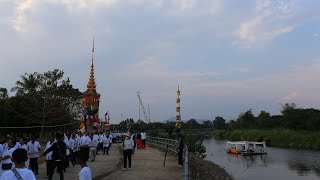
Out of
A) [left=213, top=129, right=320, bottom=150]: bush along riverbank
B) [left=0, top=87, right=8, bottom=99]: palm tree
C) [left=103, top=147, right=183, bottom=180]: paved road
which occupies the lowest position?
[left=103, top=147, right=183, bottom=180]: paved road

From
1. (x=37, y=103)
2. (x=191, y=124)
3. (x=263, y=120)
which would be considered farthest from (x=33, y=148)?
(x=191, y=124)

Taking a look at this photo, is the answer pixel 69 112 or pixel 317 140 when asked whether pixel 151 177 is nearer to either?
pixel 69 112

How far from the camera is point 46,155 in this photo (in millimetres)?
14680

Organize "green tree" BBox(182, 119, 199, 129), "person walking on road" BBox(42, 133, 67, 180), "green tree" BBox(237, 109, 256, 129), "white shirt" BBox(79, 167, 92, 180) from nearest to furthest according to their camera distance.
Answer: "white shirt" BBox(79, 167, 92, 180)
"person walking on road" BBox(42, 133, 67, 180)
"green tree" BBox(237, 109, 256, 129)
"green tree" BBox(182, 119, 199, 129)

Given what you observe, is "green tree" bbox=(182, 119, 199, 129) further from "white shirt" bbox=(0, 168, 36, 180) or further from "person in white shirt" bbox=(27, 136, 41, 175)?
"white shirt" bbox=(0, 168, 36, 180)

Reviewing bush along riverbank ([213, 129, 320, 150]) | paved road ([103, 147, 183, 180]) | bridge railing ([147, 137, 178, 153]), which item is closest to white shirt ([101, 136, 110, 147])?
bridge railing ([147, 137, 178, 153])

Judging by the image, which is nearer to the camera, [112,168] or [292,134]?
[112,168]

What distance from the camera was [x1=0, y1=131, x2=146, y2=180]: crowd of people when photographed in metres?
5.25

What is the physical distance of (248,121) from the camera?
379 feet

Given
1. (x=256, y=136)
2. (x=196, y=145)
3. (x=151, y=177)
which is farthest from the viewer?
(x=256, y=136)

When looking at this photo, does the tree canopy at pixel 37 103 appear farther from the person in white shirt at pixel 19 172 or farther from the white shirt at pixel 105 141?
the person in white shirt at pixel 19 172

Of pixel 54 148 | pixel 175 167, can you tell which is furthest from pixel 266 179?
pixel 54 148

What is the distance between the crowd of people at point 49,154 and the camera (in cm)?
525

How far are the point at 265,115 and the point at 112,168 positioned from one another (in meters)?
96.5
